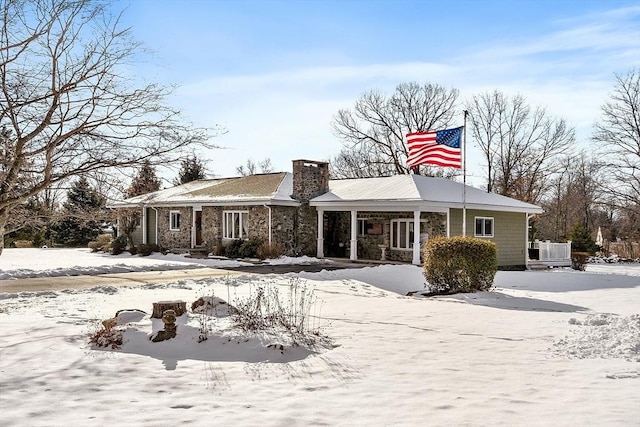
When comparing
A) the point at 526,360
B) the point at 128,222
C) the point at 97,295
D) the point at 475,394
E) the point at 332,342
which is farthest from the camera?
the point at 128,222

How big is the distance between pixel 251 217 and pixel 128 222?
8.55 metres

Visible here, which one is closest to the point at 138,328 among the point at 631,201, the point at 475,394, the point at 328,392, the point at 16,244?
the point at 328,392

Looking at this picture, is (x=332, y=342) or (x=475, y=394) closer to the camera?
(x=475, y=394)

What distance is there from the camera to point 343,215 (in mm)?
26109

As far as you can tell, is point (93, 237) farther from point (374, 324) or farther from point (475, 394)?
point (475, 394)

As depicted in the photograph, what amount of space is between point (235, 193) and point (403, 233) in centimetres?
781

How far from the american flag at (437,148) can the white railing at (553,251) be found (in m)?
12.5

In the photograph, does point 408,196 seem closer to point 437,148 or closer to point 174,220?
point 437,148

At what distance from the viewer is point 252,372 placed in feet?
21.0

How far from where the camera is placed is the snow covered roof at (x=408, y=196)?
21359 mm

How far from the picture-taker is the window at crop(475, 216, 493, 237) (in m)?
23.8

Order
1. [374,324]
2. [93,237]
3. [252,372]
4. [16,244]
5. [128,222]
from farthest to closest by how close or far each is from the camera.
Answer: [93,237] → [16,244] → [128,222] → [374,324] → [252,372]

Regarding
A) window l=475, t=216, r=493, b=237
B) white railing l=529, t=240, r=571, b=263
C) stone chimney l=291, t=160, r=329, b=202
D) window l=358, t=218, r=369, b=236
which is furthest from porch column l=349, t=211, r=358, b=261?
white railing l=529, t=240, r=571, b=263

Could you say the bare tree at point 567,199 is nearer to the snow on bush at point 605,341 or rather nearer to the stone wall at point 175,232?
the stone wall at point 175,232
